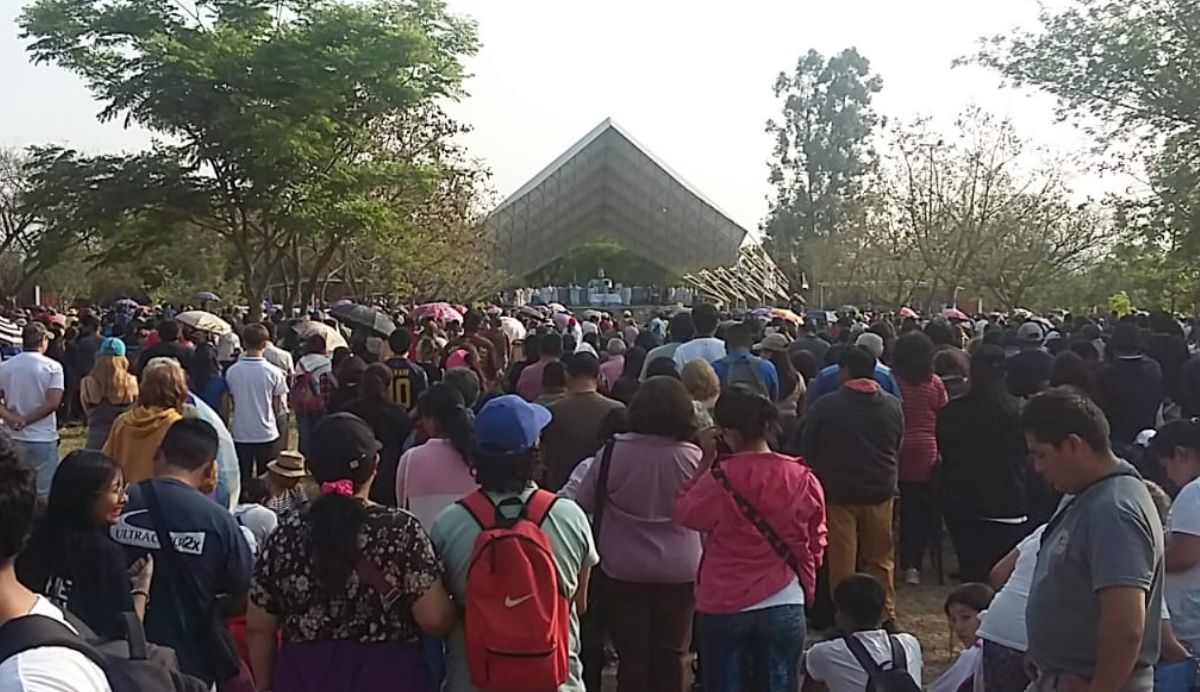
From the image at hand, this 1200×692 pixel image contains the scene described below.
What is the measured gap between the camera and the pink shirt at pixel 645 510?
5047mm

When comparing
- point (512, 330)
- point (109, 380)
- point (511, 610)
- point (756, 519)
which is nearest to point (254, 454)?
point (109, 380)

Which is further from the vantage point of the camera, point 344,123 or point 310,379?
point 344,123

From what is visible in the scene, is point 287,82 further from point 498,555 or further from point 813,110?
point 813,110

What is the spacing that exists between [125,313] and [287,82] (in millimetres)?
5531

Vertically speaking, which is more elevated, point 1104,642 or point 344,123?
point 344,123

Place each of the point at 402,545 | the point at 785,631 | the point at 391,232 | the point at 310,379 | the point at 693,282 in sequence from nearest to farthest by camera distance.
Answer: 1. the point at 402,545
2. the point at 785,631
3. the point at 310,379
4. the point at 391,232
5. the point at 693,282

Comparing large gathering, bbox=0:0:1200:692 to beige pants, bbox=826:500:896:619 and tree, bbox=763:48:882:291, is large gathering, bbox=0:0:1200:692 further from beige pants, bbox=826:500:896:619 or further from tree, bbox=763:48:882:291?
tree, bbox=763:48:882:291

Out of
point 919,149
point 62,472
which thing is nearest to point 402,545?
point 62,472

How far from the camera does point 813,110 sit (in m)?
49.1

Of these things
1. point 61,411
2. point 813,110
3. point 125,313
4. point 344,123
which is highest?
point 813,110

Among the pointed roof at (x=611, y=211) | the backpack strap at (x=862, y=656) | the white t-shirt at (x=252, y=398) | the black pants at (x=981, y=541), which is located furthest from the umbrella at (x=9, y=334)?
the pointed roof at (x=611, y=211)

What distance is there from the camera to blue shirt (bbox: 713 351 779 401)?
7785mm

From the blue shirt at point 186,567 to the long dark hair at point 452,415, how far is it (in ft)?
4.46

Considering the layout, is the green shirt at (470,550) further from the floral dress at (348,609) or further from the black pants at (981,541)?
the black pants at (981,541)
